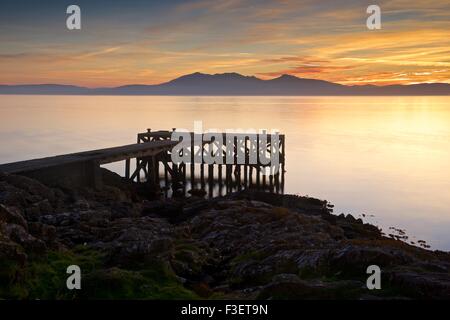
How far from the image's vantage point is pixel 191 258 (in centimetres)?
1158

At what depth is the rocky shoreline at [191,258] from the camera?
28.6 ft

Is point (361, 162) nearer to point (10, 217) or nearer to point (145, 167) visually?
point (145, 167)

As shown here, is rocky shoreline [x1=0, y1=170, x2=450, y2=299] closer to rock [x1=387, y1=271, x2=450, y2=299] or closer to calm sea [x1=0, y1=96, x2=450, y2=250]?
rock [x1=387, y1=271, x2=450, y2=299]

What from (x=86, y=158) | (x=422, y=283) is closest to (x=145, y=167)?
(x=86, y=158)

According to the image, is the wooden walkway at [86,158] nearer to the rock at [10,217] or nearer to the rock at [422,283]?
the rock at [10,217]

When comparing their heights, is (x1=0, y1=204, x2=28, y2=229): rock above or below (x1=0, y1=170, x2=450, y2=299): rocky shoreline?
above

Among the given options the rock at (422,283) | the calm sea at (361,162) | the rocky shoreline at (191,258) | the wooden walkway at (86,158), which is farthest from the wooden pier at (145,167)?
the rock at (422,283)

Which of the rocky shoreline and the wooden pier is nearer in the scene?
the rocky shoreline

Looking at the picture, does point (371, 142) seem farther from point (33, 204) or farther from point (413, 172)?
point (33, 204)

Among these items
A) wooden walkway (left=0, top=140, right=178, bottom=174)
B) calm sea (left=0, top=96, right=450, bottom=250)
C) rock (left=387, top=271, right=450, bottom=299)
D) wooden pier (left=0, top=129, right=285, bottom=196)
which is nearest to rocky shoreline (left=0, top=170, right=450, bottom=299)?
rock (left=387, top=271, right=450, bottom=299)

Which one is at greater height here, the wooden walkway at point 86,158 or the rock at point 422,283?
the wooden walkway at point 86,158

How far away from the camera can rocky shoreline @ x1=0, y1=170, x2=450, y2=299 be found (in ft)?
28.6

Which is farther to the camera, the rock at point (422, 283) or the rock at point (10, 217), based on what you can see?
the rock at point (10, 217)

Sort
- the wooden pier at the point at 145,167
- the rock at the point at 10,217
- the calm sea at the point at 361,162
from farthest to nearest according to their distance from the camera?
the calm sea at the point at 361,162
the wooden pier at the point at 145,167
the rock at the point at 10,217
